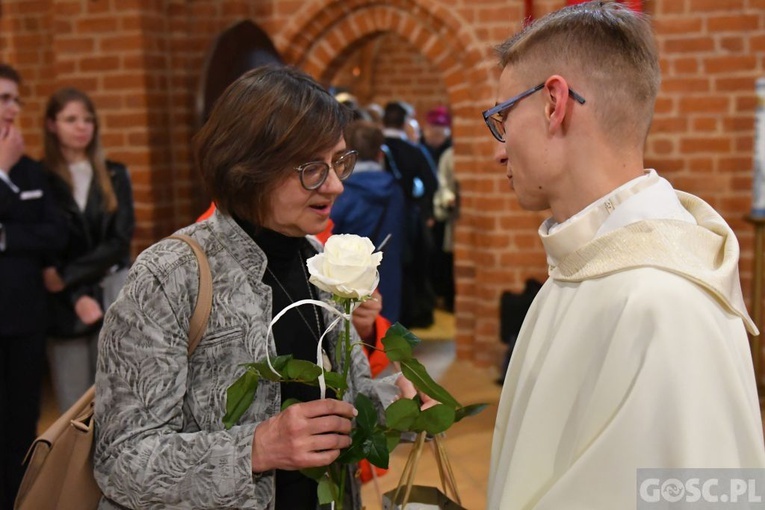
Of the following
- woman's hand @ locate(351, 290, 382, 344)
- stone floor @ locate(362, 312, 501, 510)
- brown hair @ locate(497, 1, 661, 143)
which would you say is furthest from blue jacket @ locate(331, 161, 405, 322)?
brown hair @ locate(497, 1, 661, 143)

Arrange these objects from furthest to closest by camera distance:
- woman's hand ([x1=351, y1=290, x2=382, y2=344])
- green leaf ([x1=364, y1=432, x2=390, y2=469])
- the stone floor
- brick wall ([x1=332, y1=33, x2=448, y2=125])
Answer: brick wall ([x1=332, y1=33, x2=448, y2=125])
the stone floor
woman's hand ([x1=351, y1=290, x2=382, y2=344])
green leaf ([x1=364, y1=432, x2=390, y2=469])

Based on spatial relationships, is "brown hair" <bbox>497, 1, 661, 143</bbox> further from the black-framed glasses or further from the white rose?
the black-framed glasses

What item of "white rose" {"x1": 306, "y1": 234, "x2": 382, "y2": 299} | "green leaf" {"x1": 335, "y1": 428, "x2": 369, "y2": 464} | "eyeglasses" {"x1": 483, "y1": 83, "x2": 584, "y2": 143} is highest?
"eyeglasses" {"x1": 483, "y1": 83, "x2": 584, "y2": 143}

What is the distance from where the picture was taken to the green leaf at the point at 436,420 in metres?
1.39

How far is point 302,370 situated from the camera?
1.36m

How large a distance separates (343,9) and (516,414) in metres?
4.07

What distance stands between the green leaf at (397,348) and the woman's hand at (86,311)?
234 cm

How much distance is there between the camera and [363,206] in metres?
3.81

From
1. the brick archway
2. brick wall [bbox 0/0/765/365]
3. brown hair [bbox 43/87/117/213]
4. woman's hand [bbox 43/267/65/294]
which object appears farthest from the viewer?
the brick archway

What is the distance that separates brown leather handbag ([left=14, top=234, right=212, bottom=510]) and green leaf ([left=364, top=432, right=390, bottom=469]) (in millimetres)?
358

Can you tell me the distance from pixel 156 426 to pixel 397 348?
1.45ft

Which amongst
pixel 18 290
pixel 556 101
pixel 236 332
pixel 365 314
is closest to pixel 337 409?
pixel 236 332

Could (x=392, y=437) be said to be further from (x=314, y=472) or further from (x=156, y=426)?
(x=156, y=426)

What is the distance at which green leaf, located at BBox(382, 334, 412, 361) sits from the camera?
54.5 inches
